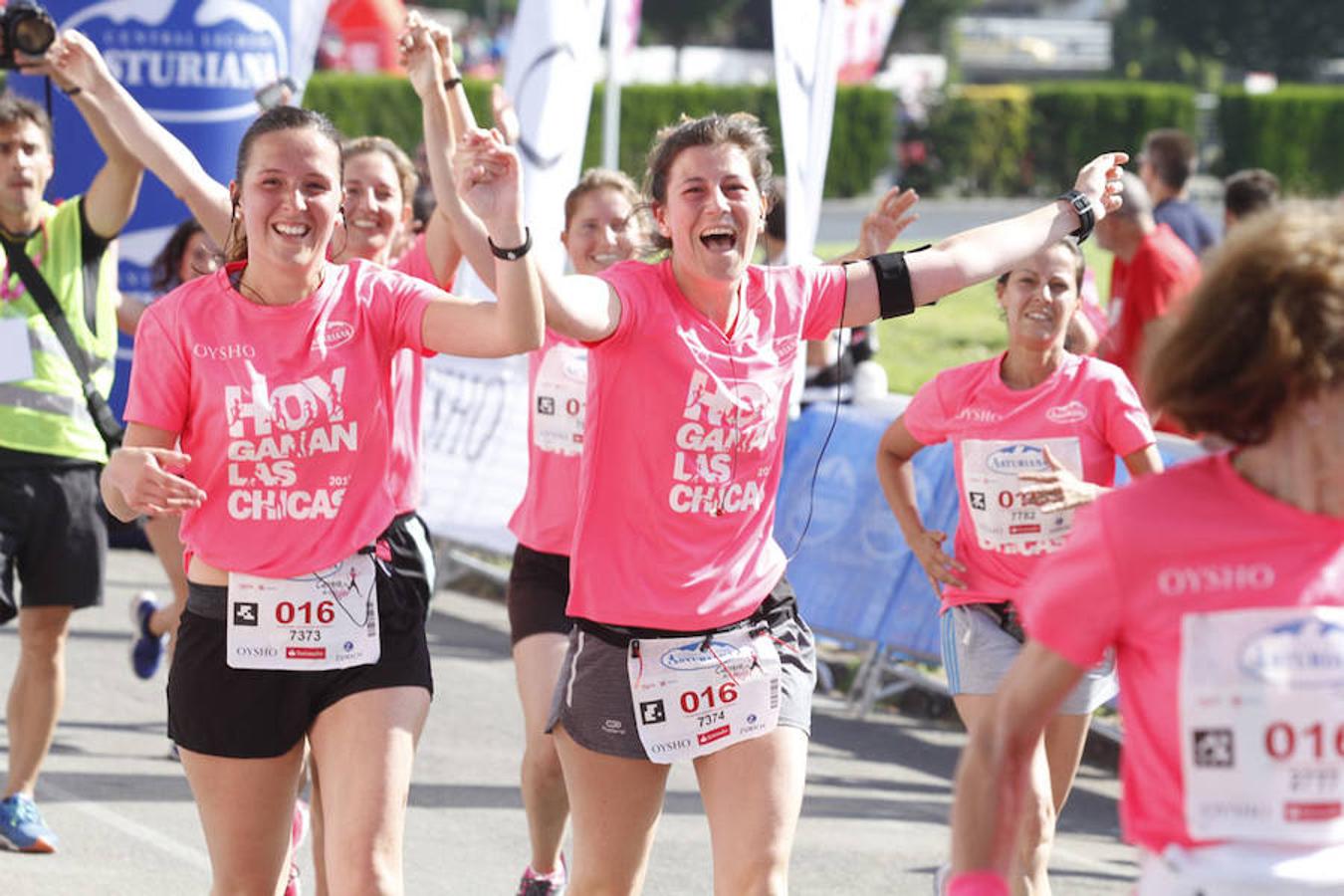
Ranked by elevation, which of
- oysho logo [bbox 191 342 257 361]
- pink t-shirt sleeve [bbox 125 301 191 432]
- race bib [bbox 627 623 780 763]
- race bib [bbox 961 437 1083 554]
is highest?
oysho logo [bbox 191 342 257 361]

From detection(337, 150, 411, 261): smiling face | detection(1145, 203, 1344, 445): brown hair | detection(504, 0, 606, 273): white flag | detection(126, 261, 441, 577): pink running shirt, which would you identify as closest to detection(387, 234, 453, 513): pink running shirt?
detection(337, 150, 411, 261): smiling face

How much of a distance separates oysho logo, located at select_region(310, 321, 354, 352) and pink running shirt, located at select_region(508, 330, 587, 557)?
1347 millimetres

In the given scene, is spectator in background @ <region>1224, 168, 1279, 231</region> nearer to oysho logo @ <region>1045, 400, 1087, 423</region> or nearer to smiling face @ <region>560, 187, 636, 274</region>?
smiling face @ <region>560, 187, 636, 274</region>

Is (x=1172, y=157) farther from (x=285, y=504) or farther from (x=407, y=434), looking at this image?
(x=285, y=504)

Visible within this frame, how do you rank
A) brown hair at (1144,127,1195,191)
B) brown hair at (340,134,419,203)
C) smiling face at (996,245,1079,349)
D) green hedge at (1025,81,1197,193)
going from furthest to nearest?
green hedge at (1025,81,1197,193)
brown hair at (1144,127,1195,191)
brown hair at (340,134,419,203)
smiling face at (996,245,1079,349)

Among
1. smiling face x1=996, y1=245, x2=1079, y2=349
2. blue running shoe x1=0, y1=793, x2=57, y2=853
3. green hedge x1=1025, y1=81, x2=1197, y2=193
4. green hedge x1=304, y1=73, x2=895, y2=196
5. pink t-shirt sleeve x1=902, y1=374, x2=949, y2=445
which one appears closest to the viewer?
smiling face x1=996, y1=245, x2=1079, y2=349

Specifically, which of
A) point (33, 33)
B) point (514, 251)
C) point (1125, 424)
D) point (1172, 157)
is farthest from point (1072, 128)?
point (514, 251)

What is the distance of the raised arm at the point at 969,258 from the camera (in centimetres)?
475

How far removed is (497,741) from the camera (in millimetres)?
8445

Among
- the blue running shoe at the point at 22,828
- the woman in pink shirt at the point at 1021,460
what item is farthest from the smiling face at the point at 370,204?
the blue running shoe at the point at 22,828

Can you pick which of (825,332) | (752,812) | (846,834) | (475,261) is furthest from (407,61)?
(846,834)

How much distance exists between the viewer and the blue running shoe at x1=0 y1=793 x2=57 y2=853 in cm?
665

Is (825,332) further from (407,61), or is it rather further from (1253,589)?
(1253,589)

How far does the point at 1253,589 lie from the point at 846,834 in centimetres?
460
